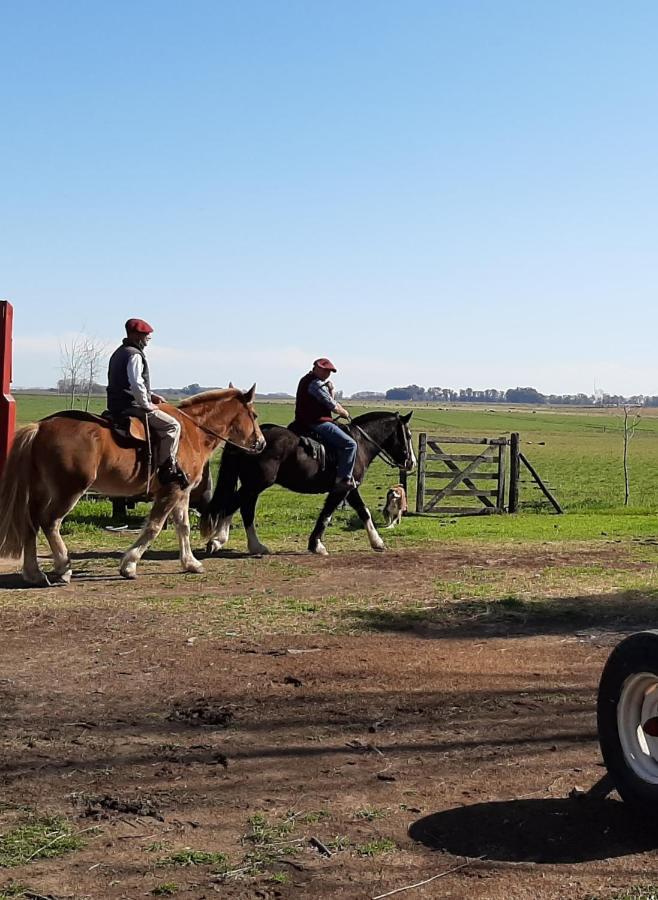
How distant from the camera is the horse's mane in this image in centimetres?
1315

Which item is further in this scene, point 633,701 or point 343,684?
point 343,684

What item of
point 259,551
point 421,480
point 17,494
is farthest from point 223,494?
point 421,480

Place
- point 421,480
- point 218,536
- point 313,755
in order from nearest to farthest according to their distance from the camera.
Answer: point 313,755, point 218,536, point 421,480

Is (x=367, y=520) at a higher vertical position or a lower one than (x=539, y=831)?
higher

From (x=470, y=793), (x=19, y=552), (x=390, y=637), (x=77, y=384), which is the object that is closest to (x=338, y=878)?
(x=470, y=793)

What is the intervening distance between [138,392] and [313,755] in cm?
636

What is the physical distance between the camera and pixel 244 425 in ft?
44.2

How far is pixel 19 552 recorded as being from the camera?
36.4 ft

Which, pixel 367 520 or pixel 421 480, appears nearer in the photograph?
pixel 367 520

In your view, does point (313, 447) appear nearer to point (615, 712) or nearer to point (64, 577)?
Answer: point (64, 577)

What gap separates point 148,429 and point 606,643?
5.45m

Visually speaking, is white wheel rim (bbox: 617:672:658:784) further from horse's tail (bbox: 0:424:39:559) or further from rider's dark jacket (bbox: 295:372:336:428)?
rider's dark jacket (bbox: 295:372:336:428)

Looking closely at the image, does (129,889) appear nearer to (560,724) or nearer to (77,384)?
(560,724)

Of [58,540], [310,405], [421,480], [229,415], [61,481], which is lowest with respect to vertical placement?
[58,540]
